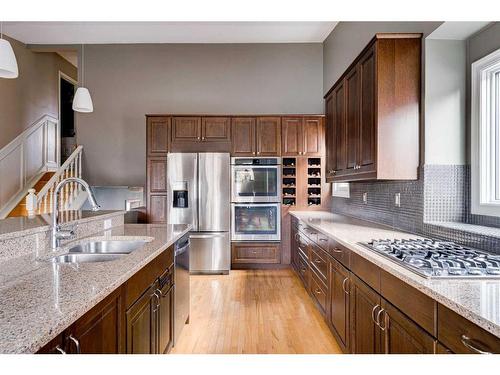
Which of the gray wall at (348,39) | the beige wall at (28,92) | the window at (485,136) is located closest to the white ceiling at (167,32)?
the gray wall at (348,39)

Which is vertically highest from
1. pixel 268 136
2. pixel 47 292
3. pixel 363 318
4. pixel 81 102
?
pixel 81 102

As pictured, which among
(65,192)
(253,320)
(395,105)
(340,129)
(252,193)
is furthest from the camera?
(65,192)

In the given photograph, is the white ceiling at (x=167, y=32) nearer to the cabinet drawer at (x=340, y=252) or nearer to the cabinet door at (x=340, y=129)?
the cabinet door at (x=340, y=129)

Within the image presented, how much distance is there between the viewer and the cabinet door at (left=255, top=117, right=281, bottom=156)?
4.96m

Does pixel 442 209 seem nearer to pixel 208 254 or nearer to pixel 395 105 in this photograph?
pixel 395 105

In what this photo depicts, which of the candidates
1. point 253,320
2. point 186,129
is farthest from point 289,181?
point 253,320

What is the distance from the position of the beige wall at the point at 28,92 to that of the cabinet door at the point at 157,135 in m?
2.55

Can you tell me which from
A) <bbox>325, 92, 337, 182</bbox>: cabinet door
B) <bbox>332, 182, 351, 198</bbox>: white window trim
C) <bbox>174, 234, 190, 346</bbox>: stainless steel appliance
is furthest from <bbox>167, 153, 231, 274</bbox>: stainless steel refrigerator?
<bbox>174, 234, 190, 346</bbox>: stainless steel appliance

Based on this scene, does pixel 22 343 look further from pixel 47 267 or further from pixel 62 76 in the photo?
pixel 62 76

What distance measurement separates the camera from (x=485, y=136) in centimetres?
222

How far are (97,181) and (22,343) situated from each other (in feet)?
17.3

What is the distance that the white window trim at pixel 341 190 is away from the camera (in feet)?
14.4

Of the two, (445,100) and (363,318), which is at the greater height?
(445,100)

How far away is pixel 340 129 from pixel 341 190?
1340 millimetres
